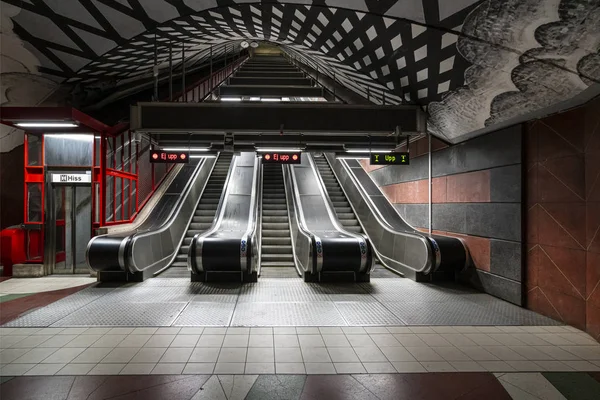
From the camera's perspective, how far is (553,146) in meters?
4.53

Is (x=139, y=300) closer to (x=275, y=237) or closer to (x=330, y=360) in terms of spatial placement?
(x=330, y=360)

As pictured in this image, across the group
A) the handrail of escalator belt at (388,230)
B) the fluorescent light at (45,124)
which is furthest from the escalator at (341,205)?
the fluorescent light at (45,124)

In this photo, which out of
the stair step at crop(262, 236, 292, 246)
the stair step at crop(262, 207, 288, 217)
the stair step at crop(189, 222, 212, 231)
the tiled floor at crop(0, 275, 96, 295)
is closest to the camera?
the tiled floor at crop(0, 275, 96, 295)

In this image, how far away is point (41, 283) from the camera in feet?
21.9

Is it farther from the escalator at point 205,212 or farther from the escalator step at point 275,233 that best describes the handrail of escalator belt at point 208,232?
the escalator step at point 275,233

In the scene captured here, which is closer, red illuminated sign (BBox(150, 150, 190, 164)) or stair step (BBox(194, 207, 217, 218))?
red illuminated sign (BBox(150, 150, 190, 164))

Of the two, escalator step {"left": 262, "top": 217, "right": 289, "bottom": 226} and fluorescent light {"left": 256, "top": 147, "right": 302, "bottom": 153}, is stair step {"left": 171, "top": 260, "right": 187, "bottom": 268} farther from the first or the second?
fluorescent light {"left": 256, "top": 147, "right": 302, "bottom": 153}

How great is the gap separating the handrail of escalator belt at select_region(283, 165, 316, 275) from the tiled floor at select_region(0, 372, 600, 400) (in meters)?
3.40

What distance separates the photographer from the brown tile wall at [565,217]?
400cm

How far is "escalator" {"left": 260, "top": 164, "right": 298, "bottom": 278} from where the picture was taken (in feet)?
24.6

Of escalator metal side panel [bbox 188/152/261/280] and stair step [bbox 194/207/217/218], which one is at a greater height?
stair step [bbox 194/207/217/218]

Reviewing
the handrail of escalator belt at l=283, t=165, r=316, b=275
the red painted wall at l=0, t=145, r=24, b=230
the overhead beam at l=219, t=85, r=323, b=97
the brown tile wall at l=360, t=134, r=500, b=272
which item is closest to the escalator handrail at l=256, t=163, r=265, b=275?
the handrail of escalator belt at l=283, t=165, r=316, b=275

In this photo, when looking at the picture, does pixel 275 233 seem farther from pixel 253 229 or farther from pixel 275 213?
pixel 253 229

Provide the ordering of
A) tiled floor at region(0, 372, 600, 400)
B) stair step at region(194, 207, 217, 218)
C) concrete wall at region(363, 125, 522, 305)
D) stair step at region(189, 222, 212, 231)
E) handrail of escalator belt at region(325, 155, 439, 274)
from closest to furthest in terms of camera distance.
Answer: tiled floor at region(0, 372, 600, 400)
concrete wall at region(363, 125, 522, 305)
handrail of escalator belt at region(325, 155, 439, 274)
stair step at region(189, 222, 212, 231)
stair step at region(194, 207, 217, 218)
